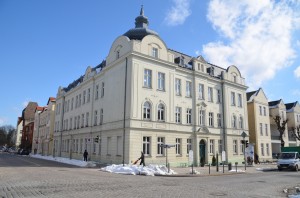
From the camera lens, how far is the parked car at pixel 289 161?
1059 inches

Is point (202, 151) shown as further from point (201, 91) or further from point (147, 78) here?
point (147, 78)

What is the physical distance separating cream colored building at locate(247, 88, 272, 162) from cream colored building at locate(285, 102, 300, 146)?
11421 millimetres

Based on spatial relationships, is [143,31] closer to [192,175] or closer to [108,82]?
[108,82]

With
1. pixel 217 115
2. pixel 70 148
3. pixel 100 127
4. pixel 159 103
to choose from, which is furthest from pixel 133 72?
pixel 70 148

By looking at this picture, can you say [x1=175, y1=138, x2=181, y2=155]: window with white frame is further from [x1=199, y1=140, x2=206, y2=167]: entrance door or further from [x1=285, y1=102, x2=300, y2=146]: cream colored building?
[x1=285, y1=102, x2=300, y2=146]: cream colored building

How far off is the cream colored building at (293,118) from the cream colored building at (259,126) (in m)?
11.4

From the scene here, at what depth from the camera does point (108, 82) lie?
32.7 m

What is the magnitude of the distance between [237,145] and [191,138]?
1014cm

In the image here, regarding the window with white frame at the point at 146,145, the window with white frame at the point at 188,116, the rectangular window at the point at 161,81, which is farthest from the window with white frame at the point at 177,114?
the window with white frame at the point at 146,145

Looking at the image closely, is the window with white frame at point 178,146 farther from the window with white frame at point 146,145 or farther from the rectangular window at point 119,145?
the rectangular window at point 119,145

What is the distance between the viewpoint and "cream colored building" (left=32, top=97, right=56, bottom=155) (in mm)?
55906

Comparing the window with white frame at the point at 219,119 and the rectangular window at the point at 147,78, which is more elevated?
the rectangular window at the point at 147,78

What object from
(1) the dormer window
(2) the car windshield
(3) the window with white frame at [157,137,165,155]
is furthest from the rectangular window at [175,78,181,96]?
(2) the car windshield

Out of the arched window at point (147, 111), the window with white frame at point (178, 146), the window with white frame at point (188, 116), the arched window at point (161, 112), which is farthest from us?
the window with white frame at point (188, 116)
